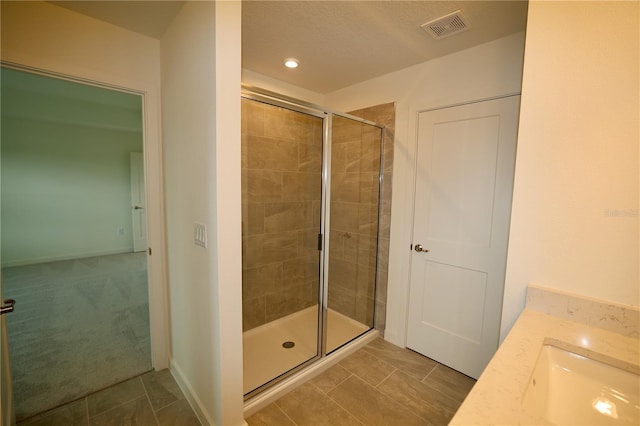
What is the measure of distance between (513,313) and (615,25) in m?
1.20

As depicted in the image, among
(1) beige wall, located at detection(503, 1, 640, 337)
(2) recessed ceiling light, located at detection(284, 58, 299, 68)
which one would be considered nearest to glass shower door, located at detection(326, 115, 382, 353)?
(2) recessed ceiling light, located at detection(284, 58, 299, 68)

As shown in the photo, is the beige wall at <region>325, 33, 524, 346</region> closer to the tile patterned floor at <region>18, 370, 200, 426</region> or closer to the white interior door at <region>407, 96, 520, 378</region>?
the white interior door at <region>407, 96, 520, 378</region>

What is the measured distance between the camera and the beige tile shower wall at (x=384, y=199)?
248 cm

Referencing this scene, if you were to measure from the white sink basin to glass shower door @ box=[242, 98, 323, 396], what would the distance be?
1656 mm

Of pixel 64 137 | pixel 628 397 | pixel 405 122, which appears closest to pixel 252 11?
pixel 405 122

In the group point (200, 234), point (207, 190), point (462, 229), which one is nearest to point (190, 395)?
point (200, 234)

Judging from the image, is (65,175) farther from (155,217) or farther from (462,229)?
(462,229)

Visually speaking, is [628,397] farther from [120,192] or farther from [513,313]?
[120,192]

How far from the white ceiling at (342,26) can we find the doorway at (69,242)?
3.83 ft

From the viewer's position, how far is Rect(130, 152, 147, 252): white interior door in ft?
17.0

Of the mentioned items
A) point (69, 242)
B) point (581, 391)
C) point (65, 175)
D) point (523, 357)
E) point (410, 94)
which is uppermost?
point (410, 94)

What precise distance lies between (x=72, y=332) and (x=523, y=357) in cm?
340

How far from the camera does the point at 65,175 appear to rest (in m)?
4.64

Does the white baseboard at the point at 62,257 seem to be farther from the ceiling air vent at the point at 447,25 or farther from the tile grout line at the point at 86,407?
the ceiling air vent at the point at 447,25
